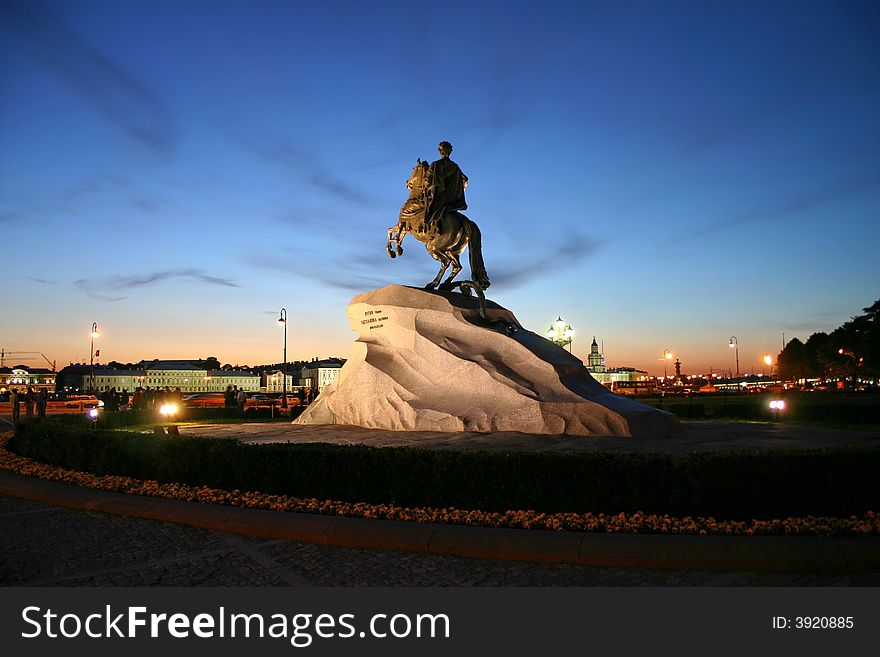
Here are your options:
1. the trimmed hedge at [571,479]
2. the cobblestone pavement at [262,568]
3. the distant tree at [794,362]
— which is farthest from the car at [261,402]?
the distant tree at [794,362]

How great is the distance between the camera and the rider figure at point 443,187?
55.2 ft

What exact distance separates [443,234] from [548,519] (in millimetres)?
11519

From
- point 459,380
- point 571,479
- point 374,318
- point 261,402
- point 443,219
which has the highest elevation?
point 443,219

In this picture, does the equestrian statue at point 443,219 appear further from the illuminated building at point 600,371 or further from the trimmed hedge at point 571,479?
the illuminated building at point 600,371

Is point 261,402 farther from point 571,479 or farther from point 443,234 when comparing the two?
point 571,479

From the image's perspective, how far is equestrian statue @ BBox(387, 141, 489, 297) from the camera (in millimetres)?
16922

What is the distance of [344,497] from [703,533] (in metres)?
4.12

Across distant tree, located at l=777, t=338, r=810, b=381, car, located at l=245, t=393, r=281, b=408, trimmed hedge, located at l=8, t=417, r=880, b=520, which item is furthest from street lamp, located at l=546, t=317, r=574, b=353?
distant tree, located at l=777, t=338, r=810, b=381

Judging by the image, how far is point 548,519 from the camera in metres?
6.84

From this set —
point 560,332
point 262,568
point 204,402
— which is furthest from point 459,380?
point 204,402

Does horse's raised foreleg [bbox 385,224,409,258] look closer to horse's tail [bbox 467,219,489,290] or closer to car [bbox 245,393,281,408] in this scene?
horse's tail [bbox 467,219,489,290]

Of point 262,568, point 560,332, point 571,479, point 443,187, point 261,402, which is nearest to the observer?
point 262,568

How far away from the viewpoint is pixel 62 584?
530 centimetres

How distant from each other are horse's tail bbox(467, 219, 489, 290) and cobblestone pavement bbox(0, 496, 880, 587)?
1126 cm
